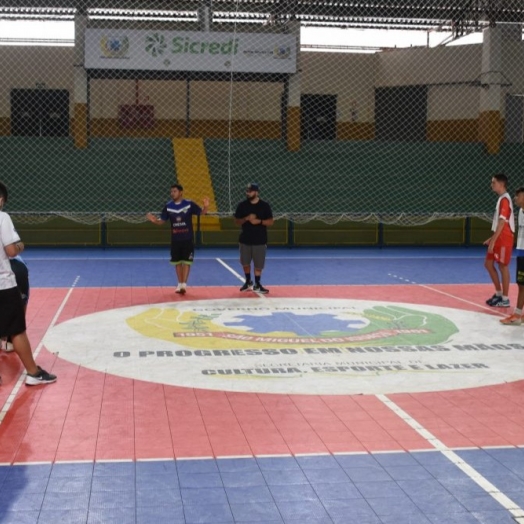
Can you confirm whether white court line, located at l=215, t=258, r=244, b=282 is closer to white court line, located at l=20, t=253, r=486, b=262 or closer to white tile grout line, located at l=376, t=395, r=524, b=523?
white court line, located at l=20, t=253, r=486, b=262

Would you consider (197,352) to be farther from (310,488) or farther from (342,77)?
(342,77)

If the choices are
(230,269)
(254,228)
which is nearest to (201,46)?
(230,269)

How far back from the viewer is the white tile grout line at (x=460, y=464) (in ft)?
15.6

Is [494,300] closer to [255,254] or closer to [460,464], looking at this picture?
[255,254]

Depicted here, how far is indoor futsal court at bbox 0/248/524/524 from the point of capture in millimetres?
4836

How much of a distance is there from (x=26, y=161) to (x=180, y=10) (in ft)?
24.2

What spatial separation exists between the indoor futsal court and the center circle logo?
0.03 m

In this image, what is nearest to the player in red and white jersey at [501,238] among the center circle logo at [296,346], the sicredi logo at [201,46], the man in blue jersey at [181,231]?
the center circle logo at [296,346]

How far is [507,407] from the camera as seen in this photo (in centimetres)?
695

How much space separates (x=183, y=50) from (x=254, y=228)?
1552 centimetres

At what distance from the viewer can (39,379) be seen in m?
7.55

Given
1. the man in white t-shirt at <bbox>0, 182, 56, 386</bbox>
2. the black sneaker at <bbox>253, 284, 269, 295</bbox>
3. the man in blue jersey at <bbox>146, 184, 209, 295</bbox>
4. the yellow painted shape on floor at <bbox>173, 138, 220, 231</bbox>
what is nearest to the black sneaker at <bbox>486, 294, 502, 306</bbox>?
the black sneaker at <bbox>253, 284, 269, 295</bbox>

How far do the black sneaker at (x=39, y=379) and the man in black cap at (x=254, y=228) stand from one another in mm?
6360

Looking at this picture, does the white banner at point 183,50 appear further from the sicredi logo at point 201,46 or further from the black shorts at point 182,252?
the black shorts at point 182,252
